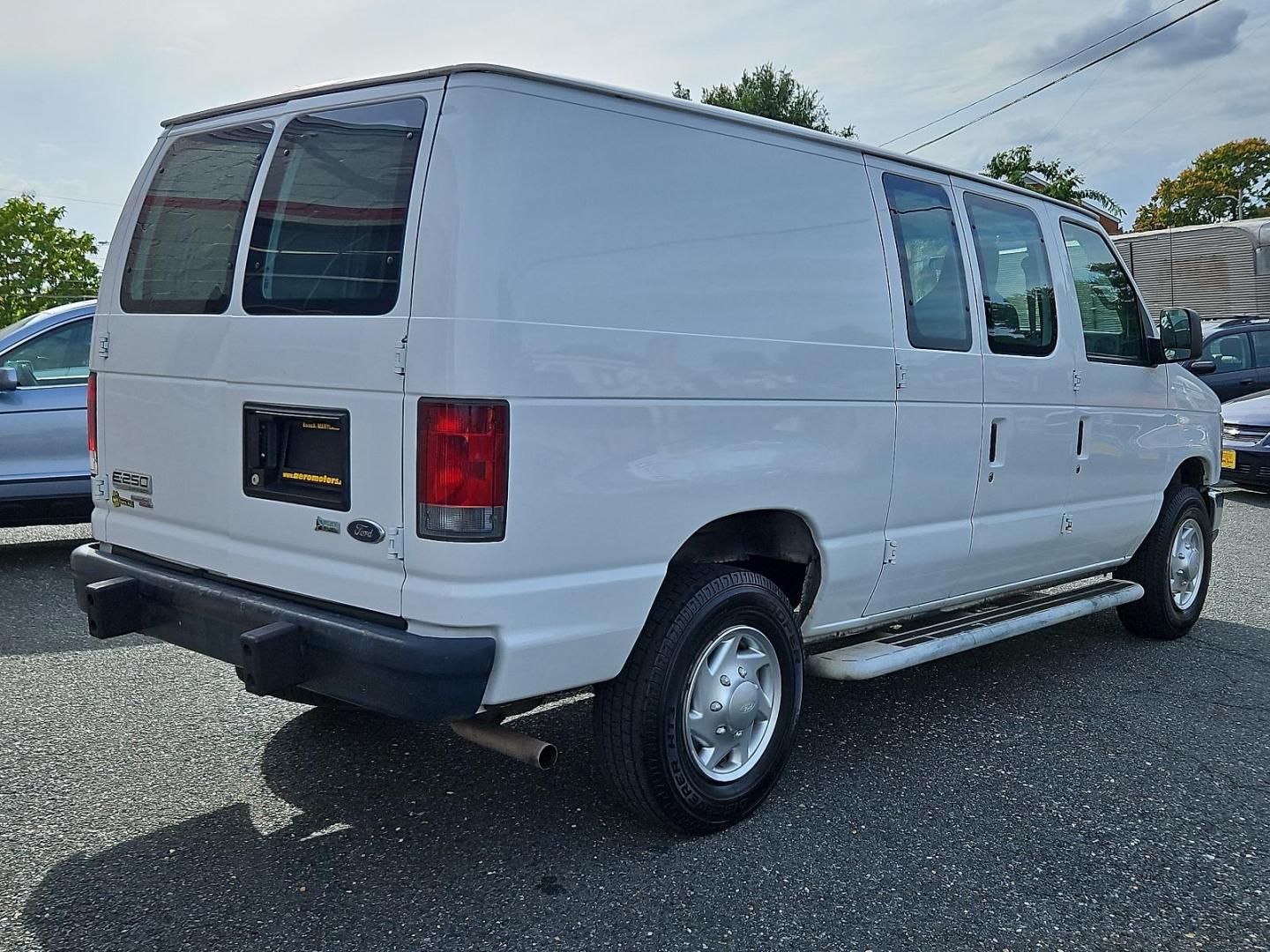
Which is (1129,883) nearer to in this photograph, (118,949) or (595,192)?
(595,192)

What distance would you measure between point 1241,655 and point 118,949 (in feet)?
17.9

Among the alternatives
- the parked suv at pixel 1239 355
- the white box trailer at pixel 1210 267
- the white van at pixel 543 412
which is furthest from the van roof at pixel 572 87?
the white box trailer at pixel 1210 267

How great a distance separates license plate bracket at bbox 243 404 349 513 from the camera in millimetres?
3250

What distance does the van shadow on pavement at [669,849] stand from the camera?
10.2 feet

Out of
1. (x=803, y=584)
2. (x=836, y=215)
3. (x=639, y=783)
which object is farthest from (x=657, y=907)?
(x=836, y=215)

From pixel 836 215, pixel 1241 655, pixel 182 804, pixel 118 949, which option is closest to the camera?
pixel 118 949

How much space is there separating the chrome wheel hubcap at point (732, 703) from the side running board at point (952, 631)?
1.37 feet

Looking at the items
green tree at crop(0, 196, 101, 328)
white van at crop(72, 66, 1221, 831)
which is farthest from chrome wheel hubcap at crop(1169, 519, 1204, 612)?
green tree at crop(0, 196, 101, 328)

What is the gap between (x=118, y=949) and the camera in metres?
2.91

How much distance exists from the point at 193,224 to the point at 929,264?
8.83 feet

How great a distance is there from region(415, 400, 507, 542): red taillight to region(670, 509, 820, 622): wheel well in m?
0.91

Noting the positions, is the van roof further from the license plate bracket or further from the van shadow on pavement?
the van shadow on pavement

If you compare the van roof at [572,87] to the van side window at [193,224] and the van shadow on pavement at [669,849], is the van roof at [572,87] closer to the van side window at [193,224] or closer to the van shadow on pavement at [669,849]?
the van side window at [193,224]

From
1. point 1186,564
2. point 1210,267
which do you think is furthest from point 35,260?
point 1186,564
